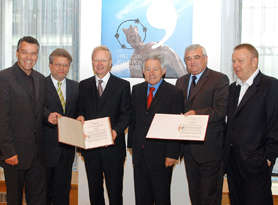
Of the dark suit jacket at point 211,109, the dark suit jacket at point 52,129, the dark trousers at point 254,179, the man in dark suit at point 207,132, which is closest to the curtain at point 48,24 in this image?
the dark suit jacket at point 52,129

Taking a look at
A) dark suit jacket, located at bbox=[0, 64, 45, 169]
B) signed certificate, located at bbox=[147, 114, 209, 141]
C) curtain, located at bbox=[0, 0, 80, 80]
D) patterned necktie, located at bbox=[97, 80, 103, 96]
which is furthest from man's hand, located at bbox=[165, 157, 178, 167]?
curtain, located at bbox=[0, 0, 80, 80]

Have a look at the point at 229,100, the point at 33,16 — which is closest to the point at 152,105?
the point at 229,100

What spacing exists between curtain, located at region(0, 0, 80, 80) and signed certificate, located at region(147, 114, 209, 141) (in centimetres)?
211

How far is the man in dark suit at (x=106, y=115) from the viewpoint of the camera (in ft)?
10.3

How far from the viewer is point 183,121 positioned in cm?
292

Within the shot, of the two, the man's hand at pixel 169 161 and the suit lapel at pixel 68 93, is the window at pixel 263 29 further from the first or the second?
the suit lapel at pixel 68 93

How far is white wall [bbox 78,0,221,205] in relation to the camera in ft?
13.6

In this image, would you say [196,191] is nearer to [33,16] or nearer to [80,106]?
[80,106]

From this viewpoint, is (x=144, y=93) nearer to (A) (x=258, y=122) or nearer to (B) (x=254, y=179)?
(A) (x=258, y=122)

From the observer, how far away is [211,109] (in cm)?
305

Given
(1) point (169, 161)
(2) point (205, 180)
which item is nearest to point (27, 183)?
(1) point (169, 161)

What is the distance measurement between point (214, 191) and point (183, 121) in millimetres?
810

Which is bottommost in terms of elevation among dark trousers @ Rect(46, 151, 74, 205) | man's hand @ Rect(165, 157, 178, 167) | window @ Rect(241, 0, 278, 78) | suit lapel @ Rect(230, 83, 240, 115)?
dark trousers @ Rect(46, 151, 74, 205)

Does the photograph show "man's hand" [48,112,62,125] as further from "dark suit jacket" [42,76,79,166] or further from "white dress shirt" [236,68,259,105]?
"white dress shirt" [236,68,259,105]
